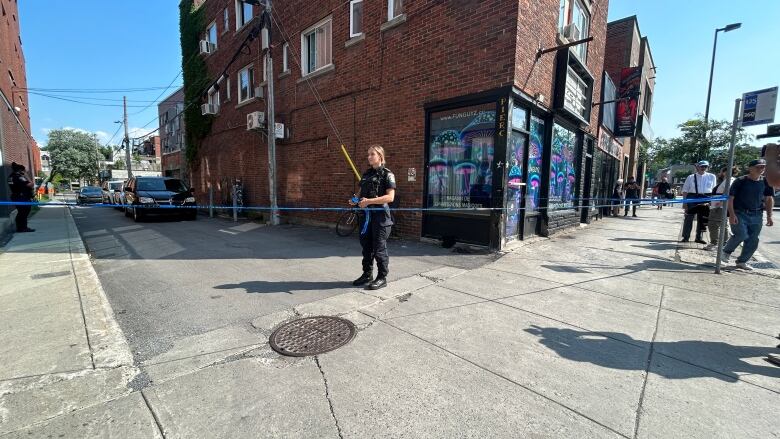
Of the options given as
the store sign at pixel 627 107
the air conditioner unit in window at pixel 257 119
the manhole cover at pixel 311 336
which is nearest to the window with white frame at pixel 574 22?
the store sign at pixel 627 107

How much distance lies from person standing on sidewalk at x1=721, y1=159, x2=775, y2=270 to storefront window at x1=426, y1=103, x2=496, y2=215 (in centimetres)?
385

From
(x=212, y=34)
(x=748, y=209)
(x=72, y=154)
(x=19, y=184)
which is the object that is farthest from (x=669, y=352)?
(x=72, y=154)

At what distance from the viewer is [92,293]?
4.32m

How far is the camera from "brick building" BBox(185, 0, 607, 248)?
6520mm

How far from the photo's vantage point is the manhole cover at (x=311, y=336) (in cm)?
285

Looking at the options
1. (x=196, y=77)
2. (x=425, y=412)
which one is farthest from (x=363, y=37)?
(x=196, y=77)

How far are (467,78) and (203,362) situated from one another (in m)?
6.50

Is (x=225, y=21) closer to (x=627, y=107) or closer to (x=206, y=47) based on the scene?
(x=206, y=47)

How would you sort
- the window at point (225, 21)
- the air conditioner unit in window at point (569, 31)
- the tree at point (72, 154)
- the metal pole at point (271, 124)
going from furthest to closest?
the tree at point (72, 154) < the window at point (225, 21) < the metal pole at point (271, 124) < the air conditioner unit in window at point (569, 31)

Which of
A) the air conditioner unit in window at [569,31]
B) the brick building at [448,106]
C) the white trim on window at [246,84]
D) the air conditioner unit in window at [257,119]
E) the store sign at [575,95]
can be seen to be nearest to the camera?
the brick building at [448,106]

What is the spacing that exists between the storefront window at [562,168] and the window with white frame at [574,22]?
2111 millimetres

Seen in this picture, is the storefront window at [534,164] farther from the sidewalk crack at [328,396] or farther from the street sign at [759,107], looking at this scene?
the sidewalk crack at [328,396]

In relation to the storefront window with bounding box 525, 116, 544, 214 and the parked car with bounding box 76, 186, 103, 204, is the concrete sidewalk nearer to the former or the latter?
the storefront window with bounding box 525, 116, 544, 214

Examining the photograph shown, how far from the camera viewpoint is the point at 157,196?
12109 millimetres
